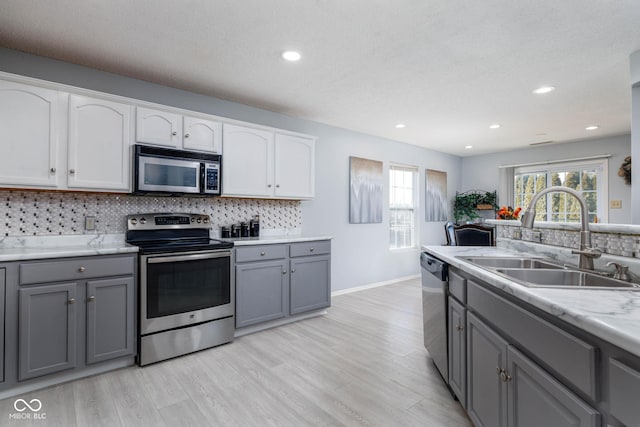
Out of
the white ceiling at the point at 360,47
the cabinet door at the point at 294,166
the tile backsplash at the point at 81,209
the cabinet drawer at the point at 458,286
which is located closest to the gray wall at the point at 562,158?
the white ceiling at the point at 360,47

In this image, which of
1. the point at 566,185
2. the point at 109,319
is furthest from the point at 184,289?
the point at 566,185

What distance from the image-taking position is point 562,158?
5.75m

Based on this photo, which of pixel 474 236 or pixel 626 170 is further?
pixel 626 170

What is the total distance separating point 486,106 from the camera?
3818 millimetres

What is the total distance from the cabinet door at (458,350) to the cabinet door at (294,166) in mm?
2264

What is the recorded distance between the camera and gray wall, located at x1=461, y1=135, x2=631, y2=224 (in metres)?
5.12

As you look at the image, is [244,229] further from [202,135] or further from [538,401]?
[538,401]

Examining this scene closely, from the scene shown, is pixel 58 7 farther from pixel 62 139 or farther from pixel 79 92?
pixel 62 139

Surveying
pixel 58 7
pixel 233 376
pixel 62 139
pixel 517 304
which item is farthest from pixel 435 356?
pixel 58 7

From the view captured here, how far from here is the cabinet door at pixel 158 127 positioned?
2.79 meters

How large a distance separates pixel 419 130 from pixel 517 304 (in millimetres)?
4023

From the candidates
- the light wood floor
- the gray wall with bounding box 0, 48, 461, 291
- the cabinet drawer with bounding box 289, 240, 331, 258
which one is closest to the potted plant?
the gray wall with bounding box 0, 48, 461, 291

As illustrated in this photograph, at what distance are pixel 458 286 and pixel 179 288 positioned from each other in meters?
2.16

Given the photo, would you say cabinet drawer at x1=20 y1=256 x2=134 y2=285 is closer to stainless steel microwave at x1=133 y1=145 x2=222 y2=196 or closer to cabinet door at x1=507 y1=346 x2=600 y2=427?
stainless steel microwave at x1=133 y1=145 x2=222 y2=196
